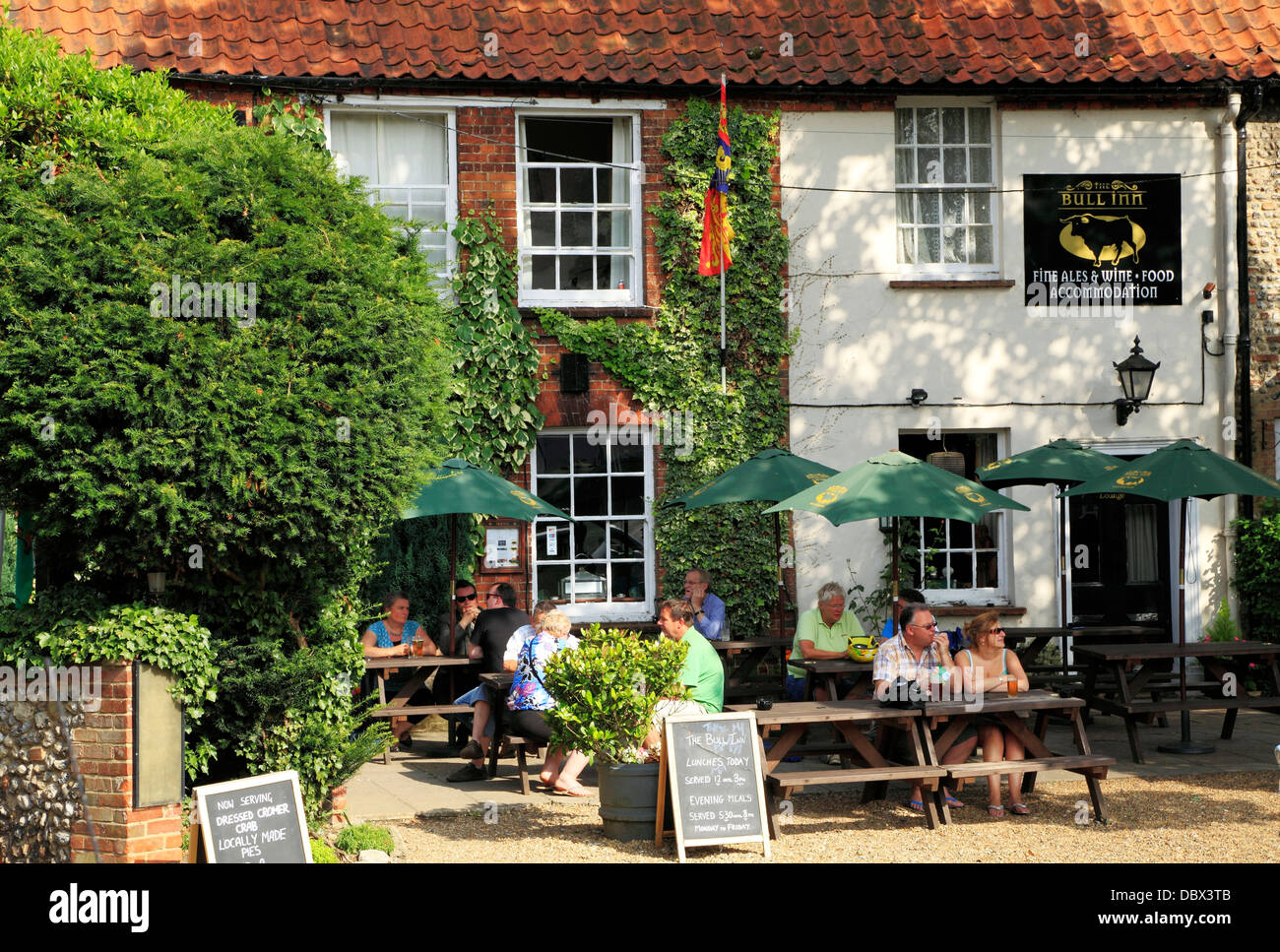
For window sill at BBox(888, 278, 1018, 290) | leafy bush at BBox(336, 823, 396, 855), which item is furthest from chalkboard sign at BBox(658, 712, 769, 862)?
window sill at BBox(888, 278, 1018, 290)

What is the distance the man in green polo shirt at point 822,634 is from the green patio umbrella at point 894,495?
55 cm

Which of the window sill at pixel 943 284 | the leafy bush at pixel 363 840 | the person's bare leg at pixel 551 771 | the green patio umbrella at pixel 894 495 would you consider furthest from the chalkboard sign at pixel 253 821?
the window sill at pixel 943 284

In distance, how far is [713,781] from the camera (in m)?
7.53

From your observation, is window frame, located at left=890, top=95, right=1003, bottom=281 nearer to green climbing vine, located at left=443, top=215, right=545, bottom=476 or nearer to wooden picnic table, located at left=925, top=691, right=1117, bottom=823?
green climbing vine, located at left=443, top=215, right=545, bottom=476

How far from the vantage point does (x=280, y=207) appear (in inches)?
300

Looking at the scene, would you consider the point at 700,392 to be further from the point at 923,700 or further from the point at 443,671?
the point at 923,700

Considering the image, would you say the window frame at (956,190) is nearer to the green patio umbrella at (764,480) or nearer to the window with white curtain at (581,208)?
the window with white curtain at (581,208)

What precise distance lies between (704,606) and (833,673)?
2.01 metres

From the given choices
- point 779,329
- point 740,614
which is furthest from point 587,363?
point 740,614

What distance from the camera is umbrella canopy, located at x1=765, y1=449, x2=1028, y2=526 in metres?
9.92

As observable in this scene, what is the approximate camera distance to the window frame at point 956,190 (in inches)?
564

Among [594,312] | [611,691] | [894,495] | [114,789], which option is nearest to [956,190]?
[594,312]

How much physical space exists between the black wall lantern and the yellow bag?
16.6 feet

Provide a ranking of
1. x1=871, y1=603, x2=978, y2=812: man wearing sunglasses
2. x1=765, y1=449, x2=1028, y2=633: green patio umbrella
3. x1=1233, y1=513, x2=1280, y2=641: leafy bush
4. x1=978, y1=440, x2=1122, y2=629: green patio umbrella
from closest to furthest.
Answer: x1=871, y1=603, x2=978, y2=812: man wearing sunglasses < x1=765, y1=449, x2=1028, y2=633: green patio umbrella < x1=978, y1=440, x2=1122, y2=629: green patio umbrella < x1=1233, y1=513, x2=1280, y2=641: leafy bush
